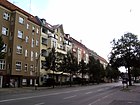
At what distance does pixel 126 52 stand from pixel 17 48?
33.6 metres

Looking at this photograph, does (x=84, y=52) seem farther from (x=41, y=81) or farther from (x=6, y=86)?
(x=6, y=86)

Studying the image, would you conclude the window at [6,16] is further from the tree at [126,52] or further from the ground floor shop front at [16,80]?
the tree at [126,52]

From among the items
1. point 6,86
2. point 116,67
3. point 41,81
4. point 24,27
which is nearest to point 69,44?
point 116,67

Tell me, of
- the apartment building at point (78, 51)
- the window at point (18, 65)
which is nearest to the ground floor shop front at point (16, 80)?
the window at point (18, 65)

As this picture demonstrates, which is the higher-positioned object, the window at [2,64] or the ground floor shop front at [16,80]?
the window at [2,64]

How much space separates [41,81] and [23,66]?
433 inches

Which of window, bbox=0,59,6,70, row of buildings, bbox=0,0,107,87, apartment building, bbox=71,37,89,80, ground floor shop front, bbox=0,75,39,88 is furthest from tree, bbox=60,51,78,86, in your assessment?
apartment building, bbox=71,37,89,80

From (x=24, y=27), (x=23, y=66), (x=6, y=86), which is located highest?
(x=24, y=27)

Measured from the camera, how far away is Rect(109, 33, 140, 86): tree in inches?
2749

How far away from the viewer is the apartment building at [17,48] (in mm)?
46562

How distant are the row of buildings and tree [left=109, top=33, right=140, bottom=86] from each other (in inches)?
750

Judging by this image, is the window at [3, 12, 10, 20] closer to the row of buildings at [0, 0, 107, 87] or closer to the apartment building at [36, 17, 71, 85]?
the row of buildings at [0, 0, 107, 87]

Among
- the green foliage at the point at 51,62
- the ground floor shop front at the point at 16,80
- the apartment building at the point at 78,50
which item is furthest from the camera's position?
the apartment building at the point at 78,50

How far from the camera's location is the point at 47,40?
64750 mm
